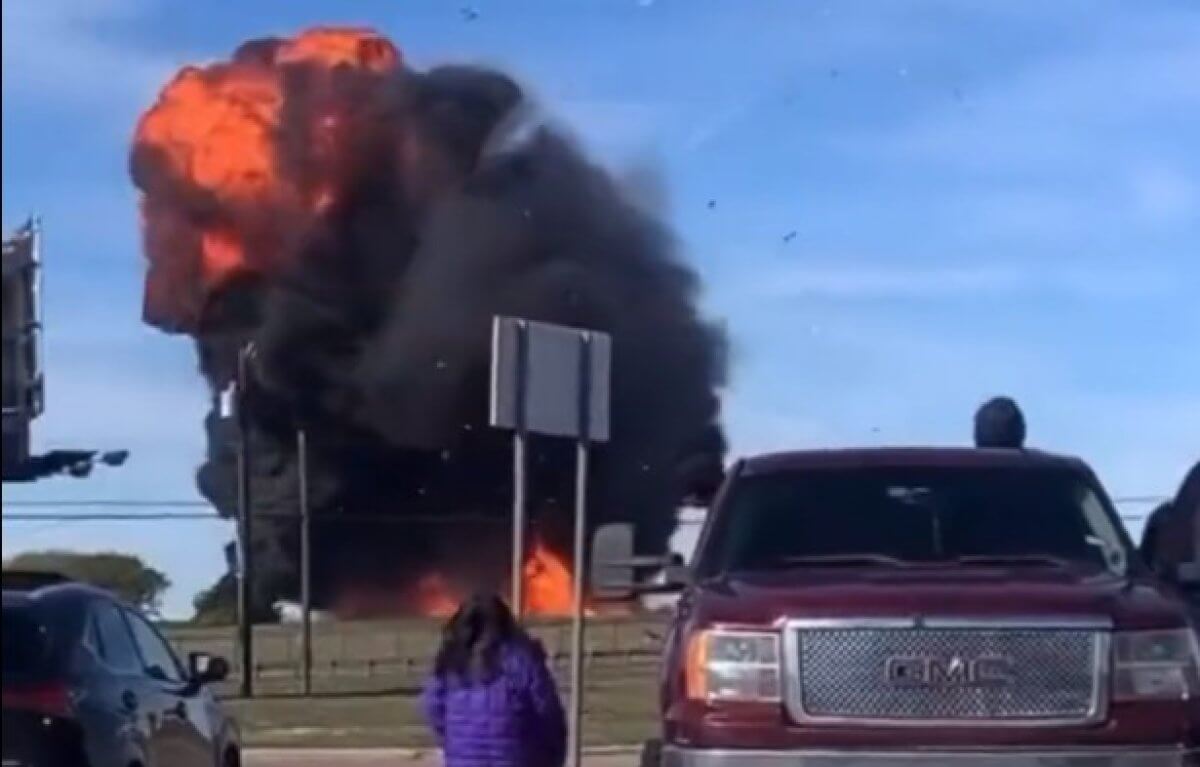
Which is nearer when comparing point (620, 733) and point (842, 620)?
point (842, 620)

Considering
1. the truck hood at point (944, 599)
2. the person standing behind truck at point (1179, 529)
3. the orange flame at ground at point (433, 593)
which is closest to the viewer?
the truck hood at point (944, 599)

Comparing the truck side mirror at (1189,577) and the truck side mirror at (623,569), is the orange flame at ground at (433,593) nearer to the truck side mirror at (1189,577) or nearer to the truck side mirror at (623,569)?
the truck side mirror at (623,569)

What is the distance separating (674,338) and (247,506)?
97.9 ft

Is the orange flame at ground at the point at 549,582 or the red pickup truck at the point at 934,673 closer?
the red pickup truck at the point at 934,673

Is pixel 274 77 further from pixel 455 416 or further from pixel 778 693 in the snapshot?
pixel 778 693

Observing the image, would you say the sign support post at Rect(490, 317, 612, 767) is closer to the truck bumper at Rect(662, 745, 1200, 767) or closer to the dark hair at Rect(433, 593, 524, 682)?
the dark hair at Rect(433, 593, 524, 682)

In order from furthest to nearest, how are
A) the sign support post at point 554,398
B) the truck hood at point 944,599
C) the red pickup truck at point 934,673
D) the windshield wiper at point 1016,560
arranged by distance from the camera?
1. the sign support post at point 554,398
2. the windshield wiper at point 1016,560
3. the truck hood at point 944,599
4. the red pickup truck at point 934,673

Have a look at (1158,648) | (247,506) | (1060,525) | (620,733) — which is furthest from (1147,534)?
(247,506)

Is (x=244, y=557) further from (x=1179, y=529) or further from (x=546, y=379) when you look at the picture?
(x=1179, y=529)

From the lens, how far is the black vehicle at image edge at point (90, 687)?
1198 centimetres

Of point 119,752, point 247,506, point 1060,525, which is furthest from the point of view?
point 247,506

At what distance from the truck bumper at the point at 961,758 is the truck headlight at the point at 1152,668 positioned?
225mm

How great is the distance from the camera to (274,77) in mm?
86625

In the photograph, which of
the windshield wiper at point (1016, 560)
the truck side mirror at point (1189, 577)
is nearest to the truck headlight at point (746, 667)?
the windshield wiper at point (1016, 560)
